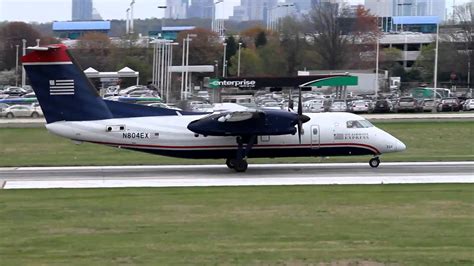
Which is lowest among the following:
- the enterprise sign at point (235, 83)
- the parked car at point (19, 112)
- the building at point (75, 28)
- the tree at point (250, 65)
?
the parked car at point (19, 112)

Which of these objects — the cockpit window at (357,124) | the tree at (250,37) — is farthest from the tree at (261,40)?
the cockpit window at (357,124)

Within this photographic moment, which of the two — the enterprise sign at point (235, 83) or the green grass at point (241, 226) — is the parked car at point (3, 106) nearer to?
the enterprise sign at point (235, 83)

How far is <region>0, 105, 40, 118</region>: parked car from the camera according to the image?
2921 inches

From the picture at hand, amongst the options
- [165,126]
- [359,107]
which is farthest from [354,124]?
[359,107]

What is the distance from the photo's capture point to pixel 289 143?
103ft

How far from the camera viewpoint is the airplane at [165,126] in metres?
30.8

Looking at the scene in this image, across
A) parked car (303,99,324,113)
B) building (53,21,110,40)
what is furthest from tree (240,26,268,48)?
parked car (303,99,324,113)

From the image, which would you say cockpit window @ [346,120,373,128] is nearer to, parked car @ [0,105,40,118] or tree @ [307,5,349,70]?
parked car @ [0,105,40,118]

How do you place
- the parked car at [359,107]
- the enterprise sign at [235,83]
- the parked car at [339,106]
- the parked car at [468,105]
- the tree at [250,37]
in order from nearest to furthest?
the enterprise sign at [235,83] < the parked car at [339,106] < the parked car at [359,107] < the parked car at [468,105] < the tree at [250,37]

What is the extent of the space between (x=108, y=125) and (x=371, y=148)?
10.3m

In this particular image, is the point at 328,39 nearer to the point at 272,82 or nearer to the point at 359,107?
the point at 359,107

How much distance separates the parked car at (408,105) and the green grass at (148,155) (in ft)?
58.0

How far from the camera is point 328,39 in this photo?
114 metres

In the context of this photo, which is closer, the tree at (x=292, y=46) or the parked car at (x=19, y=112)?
the parked car at (x=19, y=112)
